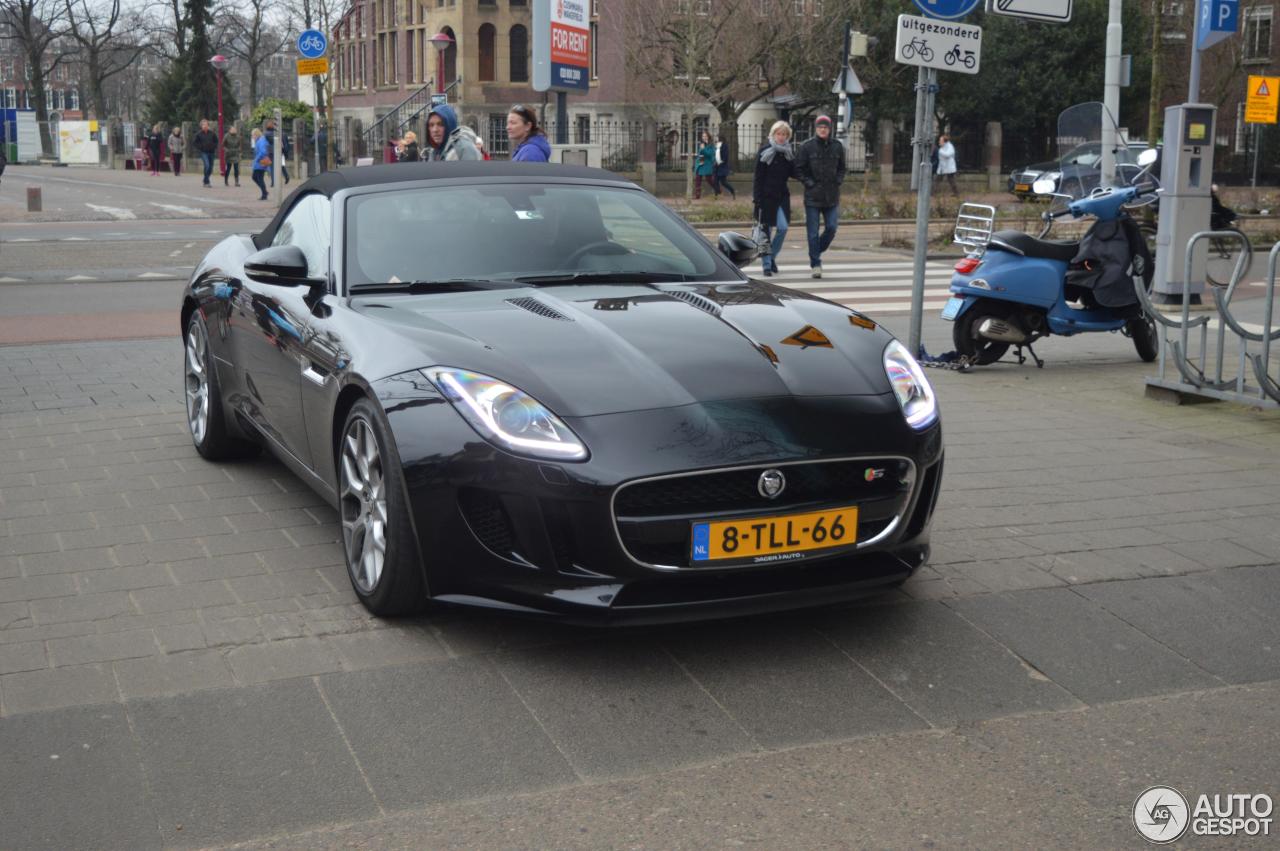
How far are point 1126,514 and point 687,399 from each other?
2585 millimetres

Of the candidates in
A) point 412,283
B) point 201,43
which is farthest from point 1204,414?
point 201,43

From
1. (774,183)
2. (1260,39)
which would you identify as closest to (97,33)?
(1260,39)

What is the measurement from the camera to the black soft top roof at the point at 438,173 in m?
5.71

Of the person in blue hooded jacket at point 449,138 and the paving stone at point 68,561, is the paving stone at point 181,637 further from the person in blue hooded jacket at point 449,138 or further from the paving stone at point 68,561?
the person in blue hooded jacket at point 449,138

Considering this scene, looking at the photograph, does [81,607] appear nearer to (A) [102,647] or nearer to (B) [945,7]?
(A) [102,647]

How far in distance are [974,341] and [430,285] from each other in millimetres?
5651

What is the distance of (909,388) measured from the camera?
15.1ft

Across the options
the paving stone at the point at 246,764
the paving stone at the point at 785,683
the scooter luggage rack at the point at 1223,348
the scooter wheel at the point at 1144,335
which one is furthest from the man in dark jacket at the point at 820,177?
the paving stone at the point at 246,764

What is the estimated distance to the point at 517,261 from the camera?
5.38 m

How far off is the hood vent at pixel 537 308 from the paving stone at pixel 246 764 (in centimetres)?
138

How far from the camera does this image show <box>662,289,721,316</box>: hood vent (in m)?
4.88

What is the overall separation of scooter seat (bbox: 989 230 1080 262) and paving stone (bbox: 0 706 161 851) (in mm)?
7345

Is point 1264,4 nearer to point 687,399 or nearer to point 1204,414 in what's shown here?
point 1204,414

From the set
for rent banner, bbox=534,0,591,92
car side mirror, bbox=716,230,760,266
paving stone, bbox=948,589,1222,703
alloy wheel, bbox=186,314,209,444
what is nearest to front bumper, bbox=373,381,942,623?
paving stone, bbox=948,589,1222,703
